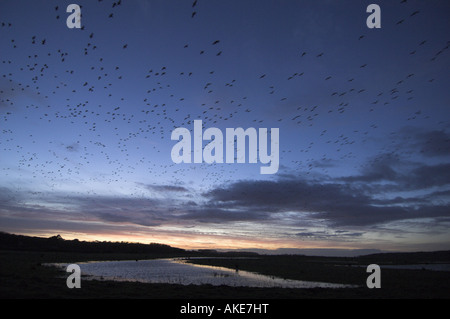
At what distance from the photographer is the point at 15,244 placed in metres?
124
